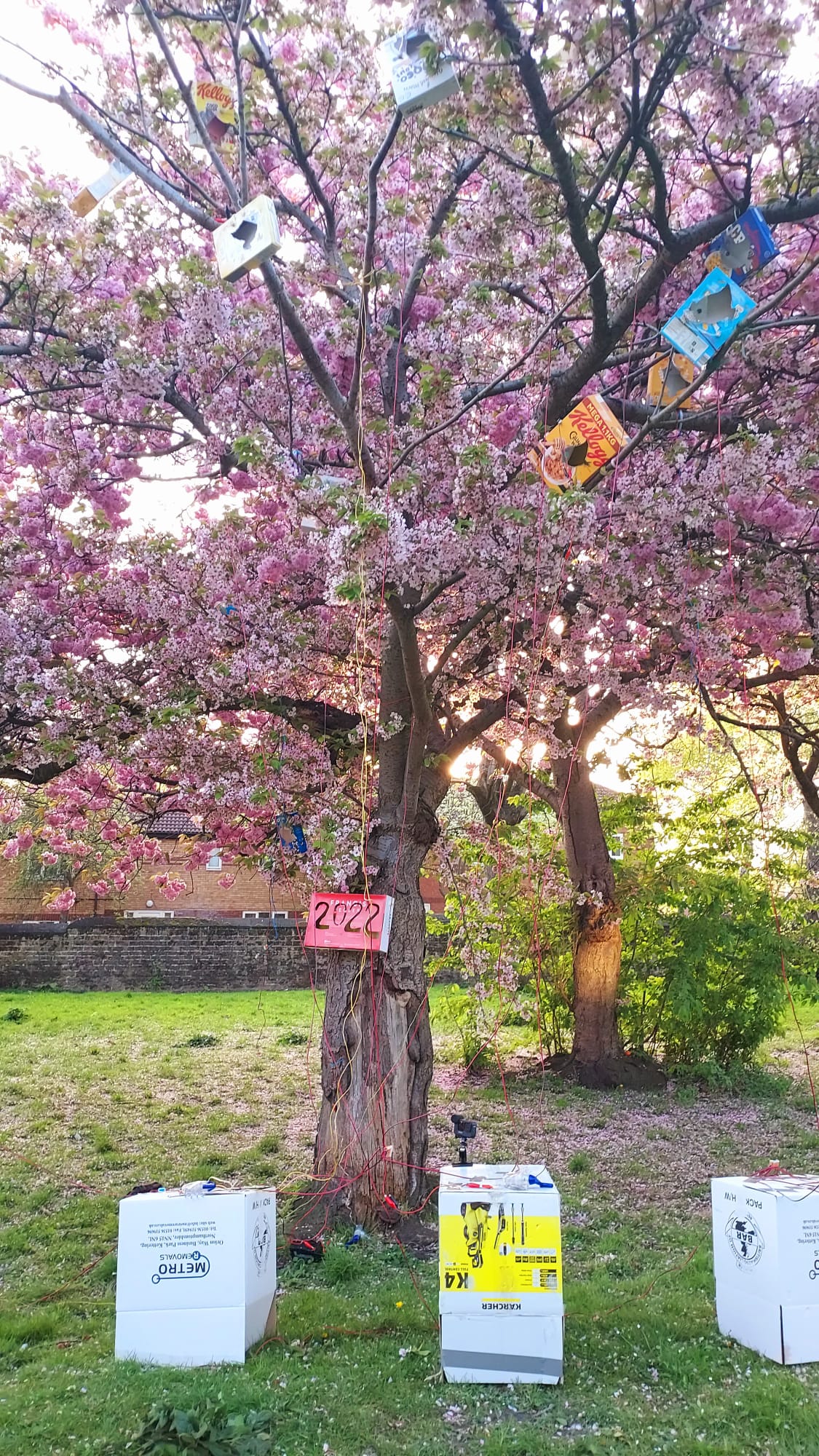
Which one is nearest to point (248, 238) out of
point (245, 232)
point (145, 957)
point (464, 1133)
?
point (245, 232)

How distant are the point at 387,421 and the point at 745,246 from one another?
1.85m

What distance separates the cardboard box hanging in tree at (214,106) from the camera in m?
3.67

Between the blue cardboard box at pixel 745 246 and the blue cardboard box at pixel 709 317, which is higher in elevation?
the blue cardboard box at pixel 745 246

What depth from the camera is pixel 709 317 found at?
3219mm

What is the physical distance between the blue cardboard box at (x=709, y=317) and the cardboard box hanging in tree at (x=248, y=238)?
1.40 meters

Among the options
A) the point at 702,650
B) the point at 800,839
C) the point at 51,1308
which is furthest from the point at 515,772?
the point at 51,1308

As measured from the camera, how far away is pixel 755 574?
4852mm

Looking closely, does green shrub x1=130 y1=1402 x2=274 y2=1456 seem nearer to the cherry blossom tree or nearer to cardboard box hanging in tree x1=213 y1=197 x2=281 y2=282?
the cherry blossom tree

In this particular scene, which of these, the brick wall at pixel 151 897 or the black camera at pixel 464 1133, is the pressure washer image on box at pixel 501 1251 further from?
the brick wall at pixel 151 897

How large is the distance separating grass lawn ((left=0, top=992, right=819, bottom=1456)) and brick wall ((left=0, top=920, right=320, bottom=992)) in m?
5.89

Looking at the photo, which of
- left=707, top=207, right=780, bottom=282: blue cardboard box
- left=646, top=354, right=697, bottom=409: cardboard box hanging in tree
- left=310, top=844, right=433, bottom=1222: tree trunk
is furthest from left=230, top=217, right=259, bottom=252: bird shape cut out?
left=310, top=844, right=433, bottom=1222: tree trunk

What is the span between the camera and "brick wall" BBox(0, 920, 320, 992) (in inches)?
615

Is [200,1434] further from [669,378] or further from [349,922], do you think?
[669,378]

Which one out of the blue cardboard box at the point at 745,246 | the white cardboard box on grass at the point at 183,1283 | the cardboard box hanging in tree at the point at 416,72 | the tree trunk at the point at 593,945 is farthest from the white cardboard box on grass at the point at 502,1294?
the tree trunk at the point at 593,945
